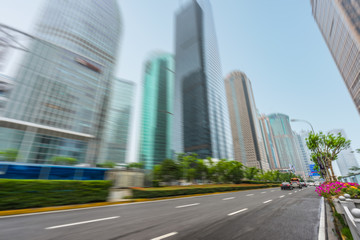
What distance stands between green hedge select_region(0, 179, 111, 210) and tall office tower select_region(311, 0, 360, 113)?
56176 mm

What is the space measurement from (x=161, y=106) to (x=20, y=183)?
4270 inches

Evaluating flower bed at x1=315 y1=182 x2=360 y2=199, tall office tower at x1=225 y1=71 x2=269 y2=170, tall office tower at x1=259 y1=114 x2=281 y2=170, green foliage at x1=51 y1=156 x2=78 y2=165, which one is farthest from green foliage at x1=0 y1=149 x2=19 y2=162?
tall office tower at x1=259 y1=114 x2=281 y2=170

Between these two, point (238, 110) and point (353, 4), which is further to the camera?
point (238, 110)

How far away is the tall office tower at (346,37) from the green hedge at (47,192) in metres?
56.2

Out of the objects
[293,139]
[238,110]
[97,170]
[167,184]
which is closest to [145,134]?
[97,170]

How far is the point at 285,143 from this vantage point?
17788cm

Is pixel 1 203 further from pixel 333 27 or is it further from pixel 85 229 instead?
pixel 333 27

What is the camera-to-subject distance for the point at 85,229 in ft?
15.0

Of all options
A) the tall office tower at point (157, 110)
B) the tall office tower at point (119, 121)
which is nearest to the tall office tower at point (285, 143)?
the tall office tower at point (157, 110)

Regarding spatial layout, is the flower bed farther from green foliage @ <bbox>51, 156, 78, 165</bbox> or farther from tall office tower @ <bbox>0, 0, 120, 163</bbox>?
tall office tower @ <bbox>0, 0, 120, 163</bbox>

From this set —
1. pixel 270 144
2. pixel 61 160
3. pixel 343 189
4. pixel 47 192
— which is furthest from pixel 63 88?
pixel 270 144

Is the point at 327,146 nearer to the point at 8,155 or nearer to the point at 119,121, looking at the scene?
the point at 8,155

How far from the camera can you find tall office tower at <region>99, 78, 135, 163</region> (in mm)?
70375

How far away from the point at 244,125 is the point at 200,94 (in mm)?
66702
